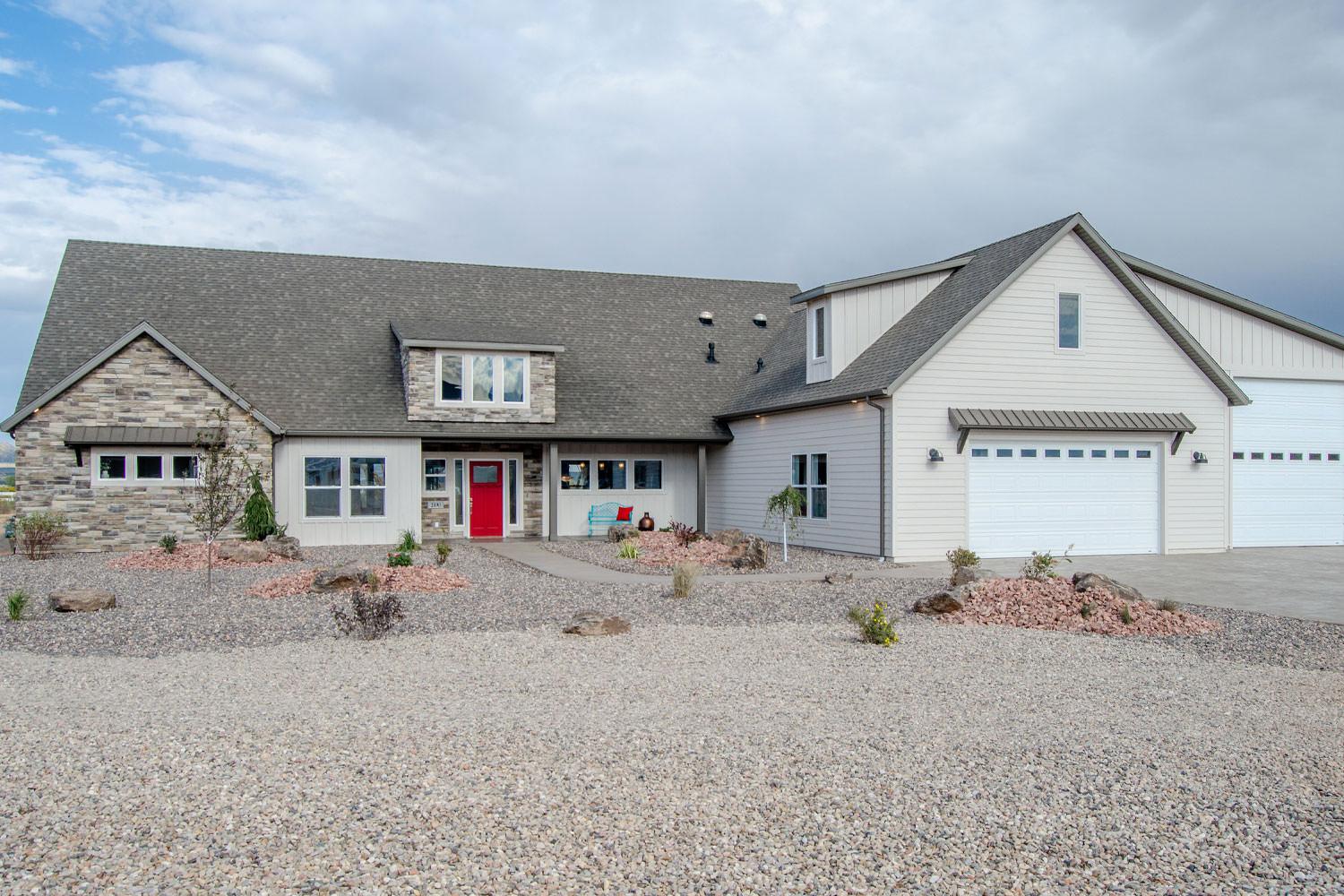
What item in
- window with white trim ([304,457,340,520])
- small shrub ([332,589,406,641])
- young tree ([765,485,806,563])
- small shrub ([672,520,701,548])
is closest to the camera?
small shrub ([332,589,406,641])

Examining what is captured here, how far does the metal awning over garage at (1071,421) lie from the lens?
1794cm

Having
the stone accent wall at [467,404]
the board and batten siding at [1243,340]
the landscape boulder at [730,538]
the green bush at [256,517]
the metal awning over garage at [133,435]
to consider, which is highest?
the board and batten siding at [1243,340]

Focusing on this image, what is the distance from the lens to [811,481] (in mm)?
20453

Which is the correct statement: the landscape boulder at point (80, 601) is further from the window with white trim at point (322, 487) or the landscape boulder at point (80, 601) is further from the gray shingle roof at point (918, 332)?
the gray shingle roof at point (918, 332)

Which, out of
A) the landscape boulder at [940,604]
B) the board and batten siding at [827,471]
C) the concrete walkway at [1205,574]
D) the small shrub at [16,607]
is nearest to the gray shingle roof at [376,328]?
the board and batten siding at [827,471]

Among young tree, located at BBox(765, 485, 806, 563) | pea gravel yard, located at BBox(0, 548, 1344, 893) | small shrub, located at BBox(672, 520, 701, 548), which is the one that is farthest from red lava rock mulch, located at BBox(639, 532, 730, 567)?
pea gravel yard, located at BBox(0, 548, 1344, 893)

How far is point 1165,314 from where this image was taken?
19203 mm

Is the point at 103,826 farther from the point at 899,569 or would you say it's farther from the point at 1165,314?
the point at 1165,314

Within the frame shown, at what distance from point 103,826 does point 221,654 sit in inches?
198

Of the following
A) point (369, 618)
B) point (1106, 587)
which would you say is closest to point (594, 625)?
point (369, 618)

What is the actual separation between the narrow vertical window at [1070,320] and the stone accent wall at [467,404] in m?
10.6

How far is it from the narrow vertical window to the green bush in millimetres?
15425

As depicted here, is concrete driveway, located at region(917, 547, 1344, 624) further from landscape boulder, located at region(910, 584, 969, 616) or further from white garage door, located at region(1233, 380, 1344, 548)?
landscape boulder, located at region(910, 584, 969, 616)

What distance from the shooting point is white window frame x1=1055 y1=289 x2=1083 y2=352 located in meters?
18.9
